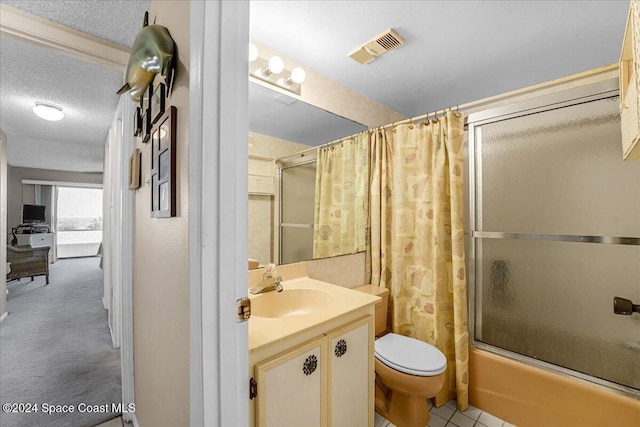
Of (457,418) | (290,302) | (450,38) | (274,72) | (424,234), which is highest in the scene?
(450,38)

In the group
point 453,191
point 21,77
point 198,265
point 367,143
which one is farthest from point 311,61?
point 21,77

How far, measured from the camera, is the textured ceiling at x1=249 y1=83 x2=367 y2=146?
157cm

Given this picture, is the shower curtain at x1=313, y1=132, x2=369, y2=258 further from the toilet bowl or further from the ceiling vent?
the toilet bowl

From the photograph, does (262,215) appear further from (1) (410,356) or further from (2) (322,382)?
(1) (410,356)

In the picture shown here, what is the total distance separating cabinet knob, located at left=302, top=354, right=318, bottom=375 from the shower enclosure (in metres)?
1.34

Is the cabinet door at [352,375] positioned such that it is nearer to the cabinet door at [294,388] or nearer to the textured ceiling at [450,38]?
the cabinet door at [294,388]

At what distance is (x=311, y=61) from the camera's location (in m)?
1.79

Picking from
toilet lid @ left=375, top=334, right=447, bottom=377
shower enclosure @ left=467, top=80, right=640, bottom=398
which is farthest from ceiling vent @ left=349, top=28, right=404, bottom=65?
toilet lid @ left=375, top=334, right=447, bottom=377

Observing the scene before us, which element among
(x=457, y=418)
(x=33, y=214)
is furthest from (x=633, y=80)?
(x=33, y=214)

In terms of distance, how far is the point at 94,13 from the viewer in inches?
49.9

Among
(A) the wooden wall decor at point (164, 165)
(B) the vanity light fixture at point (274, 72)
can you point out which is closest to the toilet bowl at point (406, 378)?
(A) the wooden wall decor at point (164, 165)

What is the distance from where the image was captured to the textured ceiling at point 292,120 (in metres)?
1.57

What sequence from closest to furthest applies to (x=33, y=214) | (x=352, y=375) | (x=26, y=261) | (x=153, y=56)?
(x=153, y=56), (x=352, y=375), (x=26, y=261), (x=33, y=214)

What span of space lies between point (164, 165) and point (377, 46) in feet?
4.97
